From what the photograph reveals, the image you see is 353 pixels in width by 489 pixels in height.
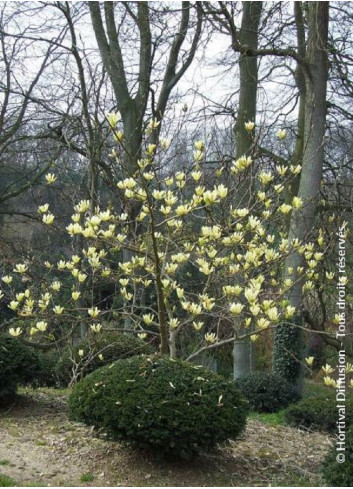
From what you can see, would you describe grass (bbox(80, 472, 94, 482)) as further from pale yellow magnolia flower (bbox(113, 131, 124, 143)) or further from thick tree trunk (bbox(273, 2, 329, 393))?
thick tree trunk (bbox(273, 2, 329, 393))

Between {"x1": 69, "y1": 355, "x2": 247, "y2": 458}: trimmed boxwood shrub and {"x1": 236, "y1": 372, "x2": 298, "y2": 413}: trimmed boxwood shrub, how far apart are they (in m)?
3.64

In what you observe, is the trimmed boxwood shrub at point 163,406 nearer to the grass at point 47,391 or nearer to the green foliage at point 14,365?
A: the green foliage at point 14,365

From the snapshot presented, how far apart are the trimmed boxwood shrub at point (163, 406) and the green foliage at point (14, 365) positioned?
1.86 meters

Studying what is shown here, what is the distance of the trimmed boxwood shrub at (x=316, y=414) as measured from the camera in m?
6.10

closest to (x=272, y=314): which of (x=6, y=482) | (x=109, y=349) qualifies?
(x=6, y=482)

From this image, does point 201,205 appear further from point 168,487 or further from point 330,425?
point 330,425

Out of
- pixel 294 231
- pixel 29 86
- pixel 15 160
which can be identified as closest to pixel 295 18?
pixel 294 231

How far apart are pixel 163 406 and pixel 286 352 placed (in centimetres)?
476

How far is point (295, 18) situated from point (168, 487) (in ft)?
25.6

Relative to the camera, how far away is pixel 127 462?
13.4ft

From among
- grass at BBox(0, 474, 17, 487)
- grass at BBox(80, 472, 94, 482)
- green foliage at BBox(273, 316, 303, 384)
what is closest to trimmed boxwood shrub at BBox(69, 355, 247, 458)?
grass at BBox(80, 472, 94, 482)

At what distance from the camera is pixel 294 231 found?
800cm
